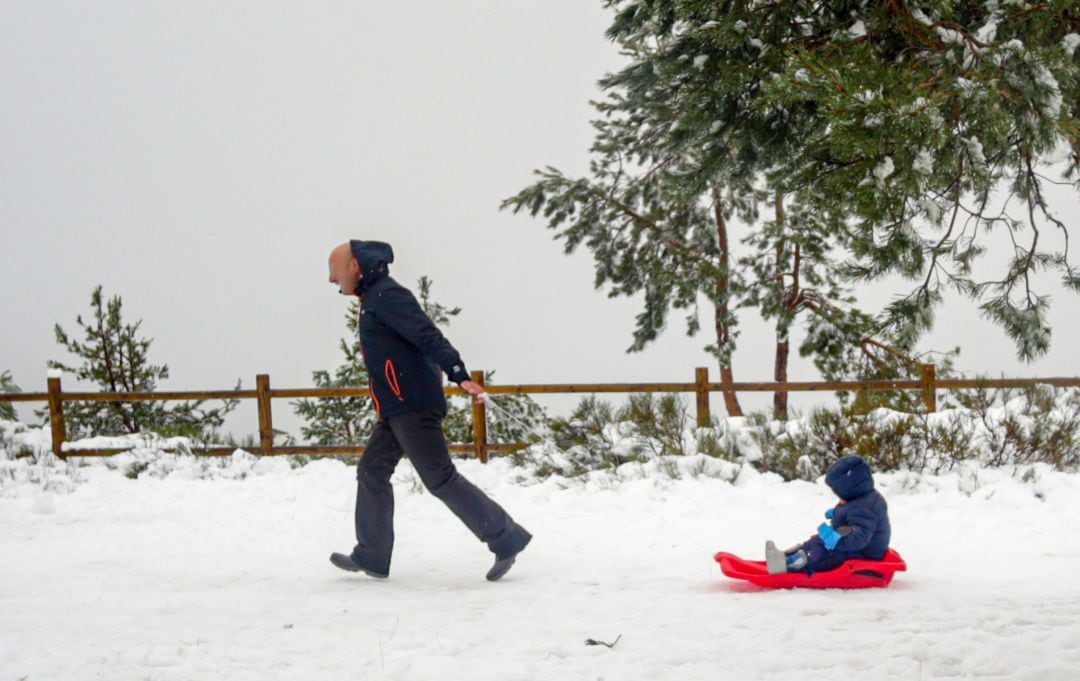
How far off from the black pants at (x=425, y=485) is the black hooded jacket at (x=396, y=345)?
12cm

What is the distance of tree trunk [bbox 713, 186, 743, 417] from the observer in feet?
55.0

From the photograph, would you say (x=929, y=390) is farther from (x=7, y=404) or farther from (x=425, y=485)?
(x=7, y=404)

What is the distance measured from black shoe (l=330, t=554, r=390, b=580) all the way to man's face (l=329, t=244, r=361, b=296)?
1.73 m

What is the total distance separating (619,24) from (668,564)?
12.2 feet

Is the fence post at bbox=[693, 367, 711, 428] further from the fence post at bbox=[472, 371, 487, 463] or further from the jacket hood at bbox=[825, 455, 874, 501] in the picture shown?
the jacket hood at bbox=[825, 455, 874, 501]

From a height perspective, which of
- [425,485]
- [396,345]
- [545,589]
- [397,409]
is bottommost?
[545,589]

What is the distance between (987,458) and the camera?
916 cm

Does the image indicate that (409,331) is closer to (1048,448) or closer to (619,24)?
(619,24)

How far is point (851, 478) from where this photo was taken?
17.7 feet

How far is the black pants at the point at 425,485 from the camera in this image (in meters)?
5.81

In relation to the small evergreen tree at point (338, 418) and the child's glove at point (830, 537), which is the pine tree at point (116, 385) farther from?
the child's glove at point (830, 537)

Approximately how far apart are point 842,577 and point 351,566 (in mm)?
3036

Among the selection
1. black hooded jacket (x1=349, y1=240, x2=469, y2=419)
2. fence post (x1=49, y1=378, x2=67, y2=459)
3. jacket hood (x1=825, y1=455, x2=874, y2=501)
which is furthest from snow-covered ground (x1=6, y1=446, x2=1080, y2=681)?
fence post (x1=49, y1=378, x2=67, y2=459)

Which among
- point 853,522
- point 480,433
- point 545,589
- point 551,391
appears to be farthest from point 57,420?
point 853,522
